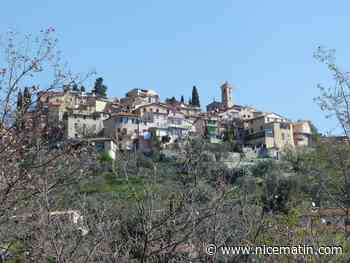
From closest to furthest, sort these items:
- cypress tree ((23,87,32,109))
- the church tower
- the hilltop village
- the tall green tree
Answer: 1. cypress tree ((23,87,32,109))
2. the hilltop village
3. the tall green tree
4. the church tower

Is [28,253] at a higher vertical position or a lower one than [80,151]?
lower

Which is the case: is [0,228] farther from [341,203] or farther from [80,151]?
[341,203]

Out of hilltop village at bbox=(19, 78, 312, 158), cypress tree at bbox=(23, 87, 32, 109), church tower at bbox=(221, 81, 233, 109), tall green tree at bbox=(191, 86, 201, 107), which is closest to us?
cypress tree at bbox=(23, 87, 32, 109)

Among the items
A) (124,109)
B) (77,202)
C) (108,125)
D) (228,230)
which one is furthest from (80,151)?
(124,109)

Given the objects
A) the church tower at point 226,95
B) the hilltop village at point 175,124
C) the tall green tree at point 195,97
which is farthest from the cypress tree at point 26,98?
the church tower at point 226,95

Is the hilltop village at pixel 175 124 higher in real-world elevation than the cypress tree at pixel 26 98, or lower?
higher

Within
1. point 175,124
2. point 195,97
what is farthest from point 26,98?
point 195,97

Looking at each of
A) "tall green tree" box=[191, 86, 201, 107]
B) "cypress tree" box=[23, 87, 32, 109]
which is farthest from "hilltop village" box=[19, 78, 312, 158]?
"cypress tree" box=[23, 87, 32, 109]

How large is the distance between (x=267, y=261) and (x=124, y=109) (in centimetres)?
5588

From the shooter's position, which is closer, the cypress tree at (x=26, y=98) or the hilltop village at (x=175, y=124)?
the cypress tree at (x=26, y=98)

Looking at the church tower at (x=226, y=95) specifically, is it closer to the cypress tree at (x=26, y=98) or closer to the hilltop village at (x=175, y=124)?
the hilltop village at (x=175, y=124)

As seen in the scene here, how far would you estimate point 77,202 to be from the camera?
8180mm

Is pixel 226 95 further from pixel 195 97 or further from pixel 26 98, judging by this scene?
pixel 26 98

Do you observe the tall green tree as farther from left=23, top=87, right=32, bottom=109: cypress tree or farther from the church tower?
left=23, top=87, right=32, bottom=109: cypress tree
